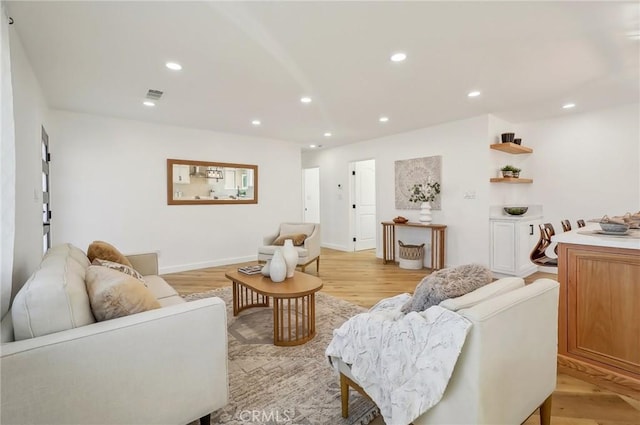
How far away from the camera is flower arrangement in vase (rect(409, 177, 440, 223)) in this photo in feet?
16.2

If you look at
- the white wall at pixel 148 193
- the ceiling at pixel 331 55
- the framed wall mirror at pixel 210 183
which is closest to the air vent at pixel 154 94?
the ceiling at pixel 331 55

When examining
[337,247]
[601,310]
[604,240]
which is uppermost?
[604,240]

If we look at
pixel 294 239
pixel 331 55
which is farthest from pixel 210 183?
pixel 331 55

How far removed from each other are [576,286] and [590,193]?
3.15 meters

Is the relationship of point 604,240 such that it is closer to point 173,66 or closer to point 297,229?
point 173,66

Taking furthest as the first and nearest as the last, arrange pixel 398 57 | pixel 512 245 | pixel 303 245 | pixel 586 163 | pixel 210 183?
pixel 210 183
pixel 303 245
pixel 586 163
pixel 512 245
pixel 398 57

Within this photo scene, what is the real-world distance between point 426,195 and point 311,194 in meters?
3.60

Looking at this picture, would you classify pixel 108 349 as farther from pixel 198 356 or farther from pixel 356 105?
pixel 356 105

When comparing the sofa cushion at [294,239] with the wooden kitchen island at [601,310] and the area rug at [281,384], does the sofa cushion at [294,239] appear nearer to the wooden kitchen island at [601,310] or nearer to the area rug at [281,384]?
the area rug at [281,384]

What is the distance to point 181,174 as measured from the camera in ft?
16.0

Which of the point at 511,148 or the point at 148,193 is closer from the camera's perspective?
the point at 511,148

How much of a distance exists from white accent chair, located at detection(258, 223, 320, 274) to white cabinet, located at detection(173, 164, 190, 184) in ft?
5.36

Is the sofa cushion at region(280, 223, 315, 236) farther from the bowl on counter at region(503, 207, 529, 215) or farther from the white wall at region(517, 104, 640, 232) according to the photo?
the white wall at region(517, 104, 640, 232)

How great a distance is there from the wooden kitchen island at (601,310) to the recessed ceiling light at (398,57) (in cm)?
181
